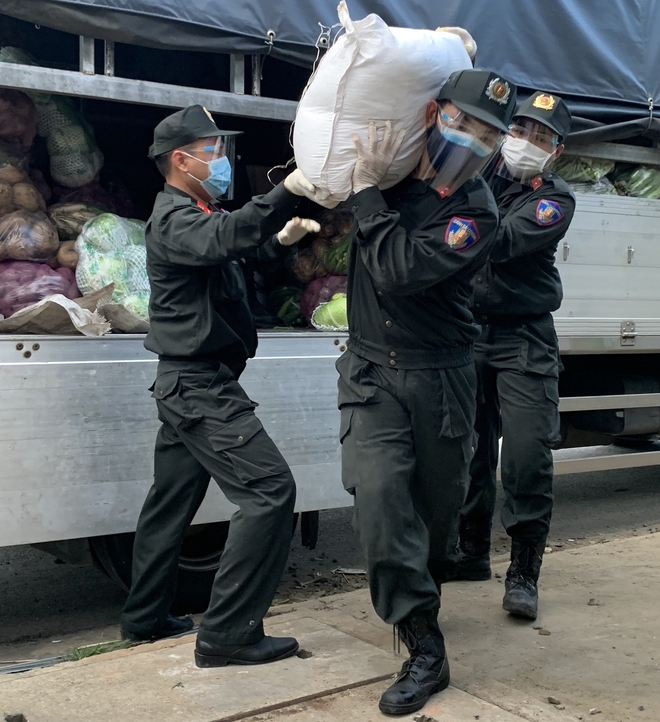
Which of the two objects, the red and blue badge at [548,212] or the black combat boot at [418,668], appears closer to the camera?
the black combat boot at [418,668]

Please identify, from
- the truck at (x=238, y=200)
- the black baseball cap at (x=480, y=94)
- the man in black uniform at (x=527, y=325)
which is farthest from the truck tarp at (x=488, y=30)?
the black baseball cap at (x=480, y=94)

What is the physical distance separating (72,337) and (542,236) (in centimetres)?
188

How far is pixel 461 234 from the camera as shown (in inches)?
107

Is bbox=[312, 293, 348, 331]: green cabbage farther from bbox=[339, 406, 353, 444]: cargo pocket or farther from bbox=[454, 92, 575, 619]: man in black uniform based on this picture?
bbox=[339, 406, 353, 444]: cargo pocket

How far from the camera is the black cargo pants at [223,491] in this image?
3.13 meters

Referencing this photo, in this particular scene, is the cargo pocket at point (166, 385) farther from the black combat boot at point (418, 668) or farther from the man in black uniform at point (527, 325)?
the man in black uniform at point (527, 325)

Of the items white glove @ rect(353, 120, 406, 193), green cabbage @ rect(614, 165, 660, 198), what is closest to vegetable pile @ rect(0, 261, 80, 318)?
white glove @ rect(353, 120, 406, 193)

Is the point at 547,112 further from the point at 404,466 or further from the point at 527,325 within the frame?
the point at 404,466

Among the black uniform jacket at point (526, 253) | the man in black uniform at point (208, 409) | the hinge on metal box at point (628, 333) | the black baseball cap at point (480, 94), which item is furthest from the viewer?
the hinge on metal box at point (628, 333)

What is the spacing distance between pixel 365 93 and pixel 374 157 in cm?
18

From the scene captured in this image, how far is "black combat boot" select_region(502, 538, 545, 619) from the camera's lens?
374 cm

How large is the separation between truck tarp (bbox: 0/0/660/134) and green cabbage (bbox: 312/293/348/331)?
109cm

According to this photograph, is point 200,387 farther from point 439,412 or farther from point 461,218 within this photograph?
point 461,218

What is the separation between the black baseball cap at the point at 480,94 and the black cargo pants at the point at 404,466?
779 millimetres
